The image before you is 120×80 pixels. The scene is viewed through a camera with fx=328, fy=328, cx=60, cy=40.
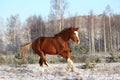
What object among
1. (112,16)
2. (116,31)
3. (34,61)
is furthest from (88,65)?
(112,16)

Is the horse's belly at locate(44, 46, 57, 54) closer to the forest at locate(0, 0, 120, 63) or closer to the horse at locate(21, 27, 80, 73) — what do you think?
the horse at locate(21, 27, 80, 73)

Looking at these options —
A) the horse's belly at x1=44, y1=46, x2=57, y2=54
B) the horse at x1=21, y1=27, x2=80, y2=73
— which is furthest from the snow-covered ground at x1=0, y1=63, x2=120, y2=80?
the horse's belly at x1=44, y1=46, x2=57, y2=54

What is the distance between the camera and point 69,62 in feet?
36.6

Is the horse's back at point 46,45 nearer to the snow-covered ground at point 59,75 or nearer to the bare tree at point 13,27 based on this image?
the snow-covered ground at point 59,75

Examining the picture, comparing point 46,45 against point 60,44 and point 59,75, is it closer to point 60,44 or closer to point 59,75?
point 60,44

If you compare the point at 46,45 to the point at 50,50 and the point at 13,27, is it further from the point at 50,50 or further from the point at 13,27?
the point at 13,27

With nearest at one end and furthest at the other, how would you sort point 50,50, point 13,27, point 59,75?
point 59,75 → point 50,50 → point 13,27

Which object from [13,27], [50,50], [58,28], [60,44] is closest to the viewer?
[60,44]

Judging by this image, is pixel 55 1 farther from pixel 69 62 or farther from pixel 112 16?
pixel 69 62

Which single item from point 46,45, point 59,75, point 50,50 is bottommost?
point 59,75

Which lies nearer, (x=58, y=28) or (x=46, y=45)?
(x=46, y=45)

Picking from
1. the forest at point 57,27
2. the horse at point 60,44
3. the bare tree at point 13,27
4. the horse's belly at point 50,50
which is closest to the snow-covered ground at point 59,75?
the horse at point 60,44

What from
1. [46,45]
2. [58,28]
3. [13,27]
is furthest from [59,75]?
[13,27]

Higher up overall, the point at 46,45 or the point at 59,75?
the point at 46,45
